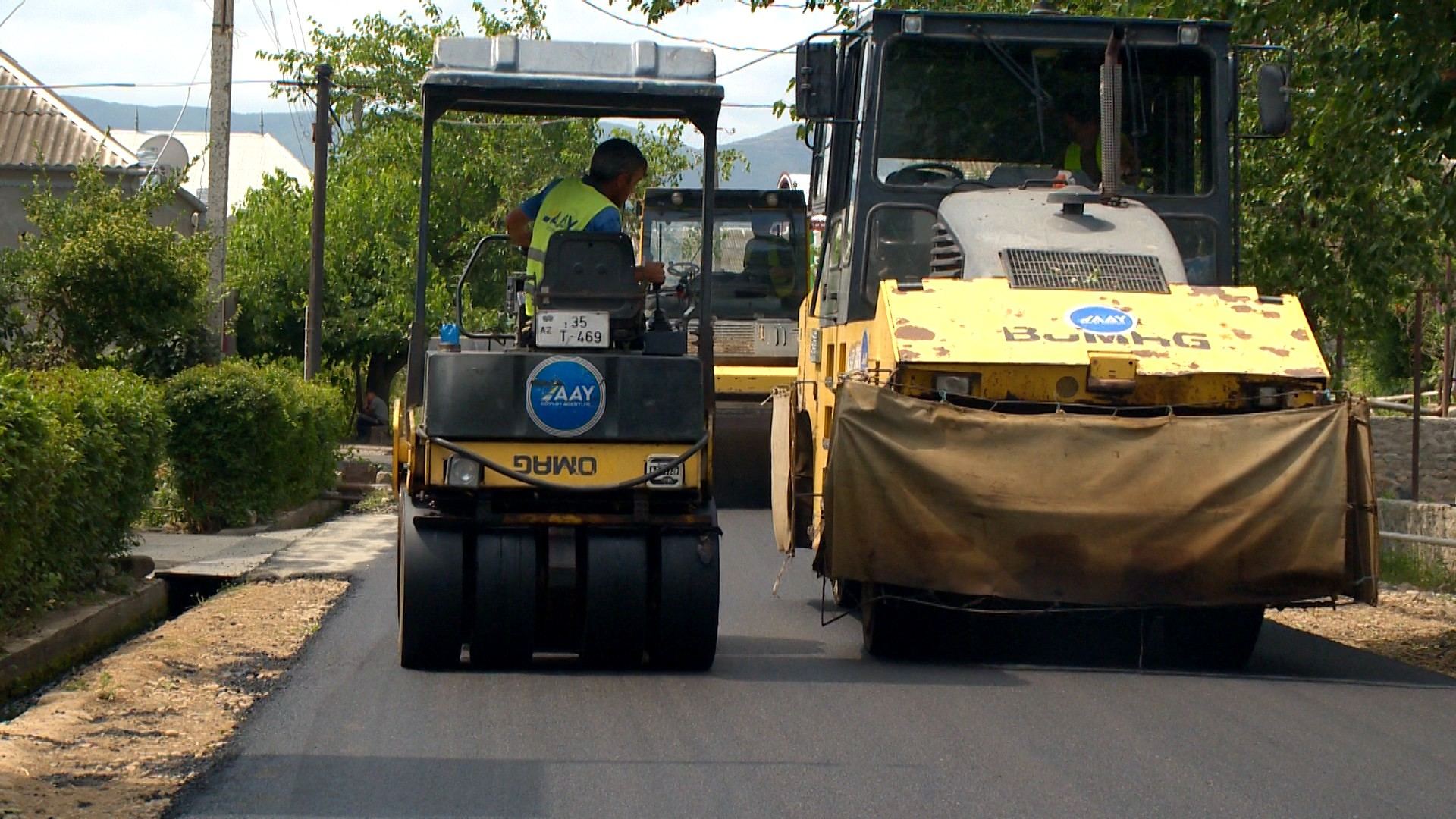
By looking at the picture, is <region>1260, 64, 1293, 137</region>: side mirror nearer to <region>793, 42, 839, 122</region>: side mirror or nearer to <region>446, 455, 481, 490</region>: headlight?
<region>793, 42, 839, 122</region>: side mirror

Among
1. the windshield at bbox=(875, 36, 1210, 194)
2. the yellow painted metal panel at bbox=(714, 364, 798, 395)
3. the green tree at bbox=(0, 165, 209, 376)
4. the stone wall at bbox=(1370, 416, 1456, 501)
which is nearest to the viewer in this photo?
the windshield at bbox=(875, 36, 1210, 194)

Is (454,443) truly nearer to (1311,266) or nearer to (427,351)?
(427,351)

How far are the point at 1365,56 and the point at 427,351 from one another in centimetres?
527

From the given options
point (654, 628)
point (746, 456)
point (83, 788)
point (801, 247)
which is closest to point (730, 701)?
point (654, 628)

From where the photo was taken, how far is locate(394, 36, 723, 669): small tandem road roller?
7.89 meters

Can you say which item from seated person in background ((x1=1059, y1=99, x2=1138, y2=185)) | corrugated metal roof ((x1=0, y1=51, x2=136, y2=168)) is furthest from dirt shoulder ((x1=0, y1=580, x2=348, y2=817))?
corrugated metal roof ((x1=0, y1=51, x2=136, y2=168))

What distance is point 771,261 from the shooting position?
1916cm

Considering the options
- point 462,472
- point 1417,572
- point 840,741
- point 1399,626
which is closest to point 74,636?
point 462,472

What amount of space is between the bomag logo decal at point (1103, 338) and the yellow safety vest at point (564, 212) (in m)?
2.00

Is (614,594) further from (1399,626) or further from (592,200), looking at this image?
(1399,626)

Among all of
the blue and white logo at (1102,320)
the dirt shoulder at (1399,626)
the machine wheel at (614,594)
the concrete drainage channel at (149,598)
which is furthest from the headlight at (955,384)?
the concrete drainage channel at (149,598)

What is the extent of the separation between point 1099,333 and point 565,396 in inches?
98.0

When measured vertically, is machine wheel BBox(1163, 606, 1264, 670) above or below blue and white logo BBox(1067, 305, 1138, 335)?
below

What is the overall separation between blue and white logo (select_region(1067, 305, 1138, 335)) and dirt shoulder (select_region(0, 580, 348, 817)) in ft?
13.2
